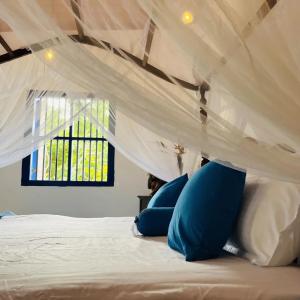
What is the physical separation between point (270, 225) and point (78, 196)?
3.82 m

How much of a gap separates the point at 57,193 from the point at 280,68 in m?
4.17

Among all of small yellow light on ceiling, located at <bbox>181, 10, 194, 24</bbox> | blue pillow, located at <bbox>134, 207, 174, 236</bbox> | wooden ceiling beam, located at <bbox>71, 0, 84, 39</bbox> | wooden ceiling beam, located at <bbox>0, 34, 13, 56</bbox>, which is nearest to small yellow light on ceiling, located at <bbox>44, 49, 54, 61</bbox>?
wooden ceiling beam, located at <bbox>71, 0, 84, 39</bbox>

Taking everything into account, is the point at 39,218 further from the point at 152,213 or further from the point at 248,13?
the point at 248,13

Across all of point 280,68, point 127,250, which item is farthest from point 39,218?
point 280,68

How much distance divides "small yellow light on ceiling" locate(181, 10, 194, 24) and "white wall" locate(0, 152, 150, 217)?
12.9ft

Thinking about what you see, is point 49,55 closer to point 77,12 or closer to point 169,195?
point 77,12

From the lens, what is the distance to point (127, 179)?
494cm

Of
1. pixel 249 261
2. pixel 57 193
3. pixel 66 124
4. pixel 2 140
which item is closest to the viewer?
pixel 249 261

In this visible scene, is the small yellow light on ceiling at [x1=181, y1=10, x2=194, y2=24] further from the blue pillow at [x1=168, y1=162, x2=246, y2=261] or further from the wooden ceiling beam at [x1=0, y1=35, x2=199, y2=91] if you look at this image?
the blue pillow at [x1=168, y1=162, x2=246, y2=261]

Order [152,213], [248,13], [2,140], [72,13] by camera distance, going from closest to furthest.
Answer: [248,13] < [72,13] < [152,213] < [2,140]

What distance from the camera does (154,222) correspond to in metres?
2.09

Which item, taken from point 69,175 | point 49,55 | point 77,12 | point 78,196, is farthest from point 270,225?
point 69,175

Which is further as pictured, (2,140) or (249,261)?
(2,140)

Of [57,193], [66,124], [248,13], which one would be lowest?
[57,193]
